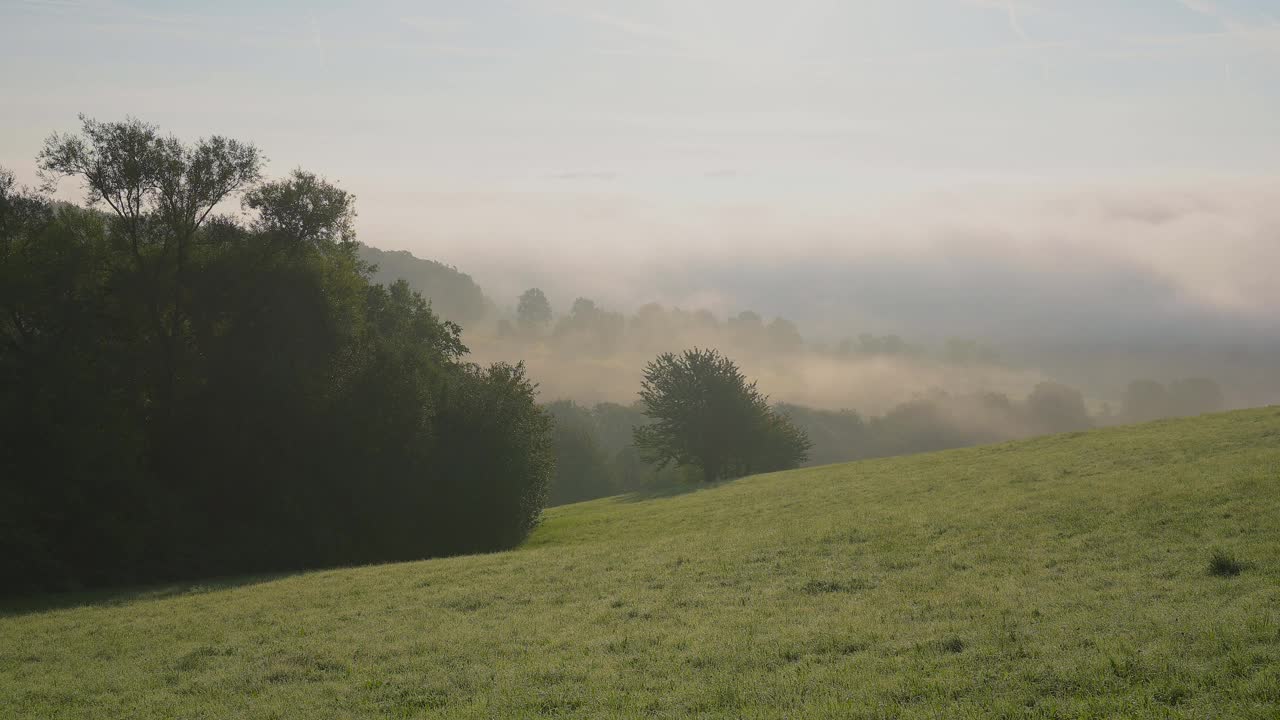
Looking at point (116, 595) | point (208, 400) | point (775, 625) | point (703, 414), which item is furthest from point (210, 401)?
point (703, 414)

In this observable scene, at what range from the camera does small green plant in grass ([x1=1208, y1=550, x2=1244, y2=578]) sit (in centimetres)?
1568

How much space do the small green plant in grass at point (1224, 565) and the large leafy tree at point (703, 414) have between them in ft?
188

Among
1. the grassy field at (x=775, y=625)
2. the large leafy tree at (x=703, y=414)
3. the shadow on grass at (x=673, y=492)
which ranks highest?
the large leafy tree at (x=703, y=414)

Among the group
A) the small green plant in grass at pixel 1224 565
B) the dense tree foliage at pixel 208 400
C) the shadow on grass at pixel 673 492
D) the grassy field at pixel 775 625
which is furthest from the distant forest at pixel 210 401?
the small green plant in grass at pixel 1224 565

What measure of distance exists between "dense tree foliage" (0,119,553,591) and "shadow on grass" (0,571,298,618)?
1.85 meters

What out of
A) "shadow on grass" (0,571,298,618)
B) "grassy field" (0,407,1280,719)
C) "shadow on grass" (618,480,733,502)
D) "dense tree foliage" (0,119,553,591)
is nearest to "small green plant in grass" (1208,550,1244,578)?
"grassy field" (0,407,1280,719)

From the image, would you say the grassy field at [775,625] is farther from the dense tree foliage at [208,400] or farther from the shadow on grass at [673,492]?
the shadow on grass at [673,492]

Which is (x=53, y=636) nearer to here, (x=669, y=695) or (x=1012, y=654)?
(x=669, y=695)

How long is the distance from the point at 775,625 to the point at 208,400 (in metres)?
29.7

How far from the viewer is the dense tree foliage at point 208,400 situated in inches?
1247

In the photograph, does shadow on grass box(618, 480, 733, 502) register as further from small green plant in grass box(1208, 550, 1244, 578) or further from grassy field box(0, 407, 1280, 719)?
small green plant in grass box(1208, 550, 1244, 578)

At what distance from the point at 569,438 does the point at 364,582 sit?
102 metres

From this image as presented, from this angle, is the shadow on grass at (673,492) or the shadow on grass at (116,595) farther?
the shadow on grass at (673,492)

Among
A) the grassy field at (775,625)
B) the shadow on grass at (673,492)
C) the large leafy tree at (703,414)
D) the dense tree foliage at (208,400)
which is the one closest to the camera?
the grassy field at (775,625)
